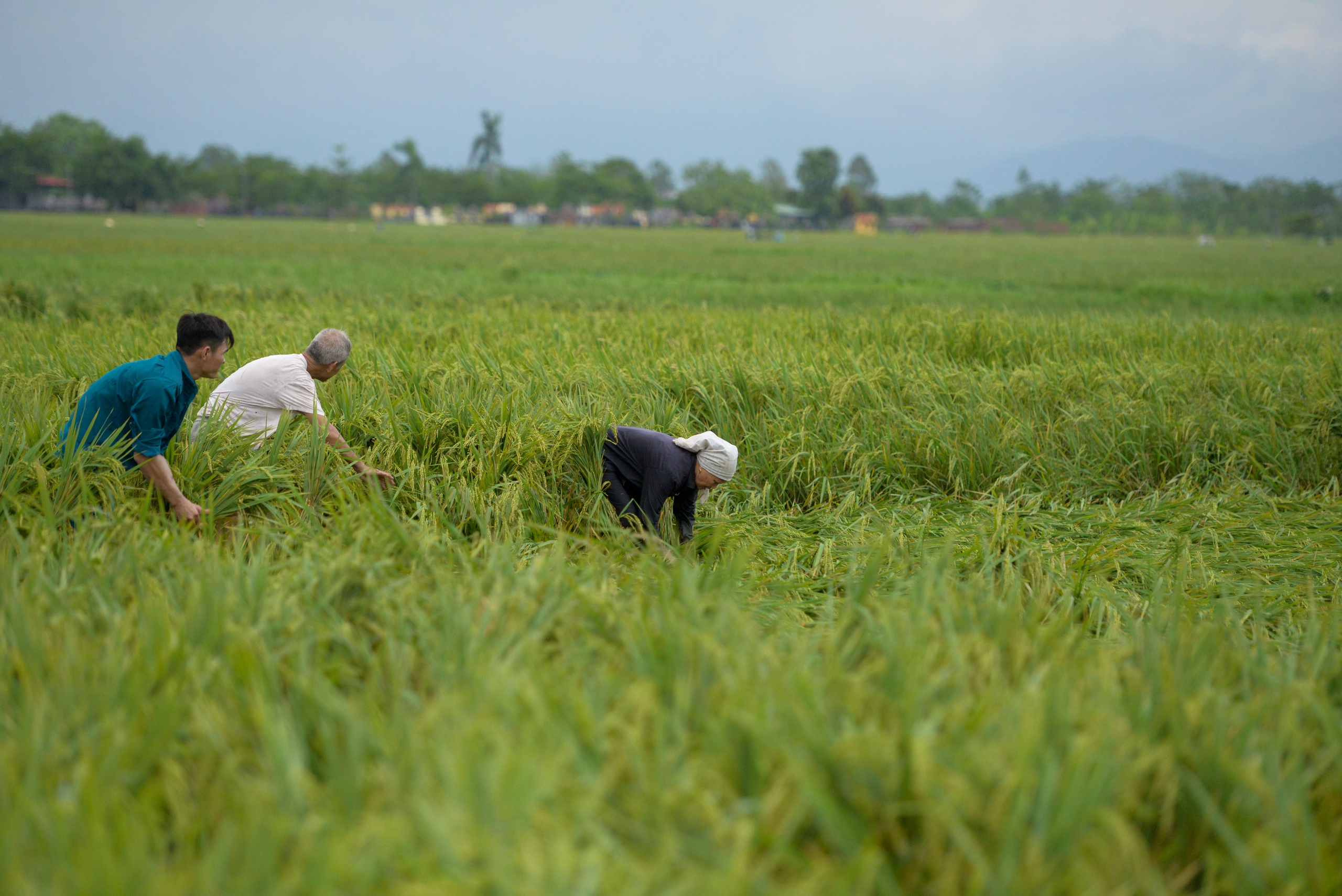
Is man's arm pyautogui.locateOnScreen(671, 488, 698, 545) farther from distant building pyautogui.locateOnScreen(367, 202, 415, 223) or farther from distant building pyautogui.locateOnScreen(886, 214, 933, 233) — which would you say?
distant building pyautogui.locateOnScreen(367, 202, 415, 223)

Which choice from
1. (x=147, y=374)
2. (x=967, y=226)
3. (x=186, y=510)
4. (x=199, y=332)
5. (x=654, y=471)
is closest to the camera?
(x=186, y=510)

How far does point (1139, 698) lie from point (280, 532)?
331 centimetres

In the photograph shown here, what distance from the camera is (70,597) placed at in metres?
2.67

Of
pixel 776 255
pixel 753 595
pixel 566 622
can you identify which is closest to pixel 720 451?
pixel 753 595

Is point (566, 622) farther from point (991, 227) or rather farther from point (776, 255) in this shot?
point (991, 227)

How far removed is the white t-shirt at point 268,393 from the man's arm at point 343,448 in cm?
7

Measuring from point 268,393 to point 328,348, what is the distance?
395mm

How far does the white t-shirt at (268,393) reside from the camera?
15.6ft

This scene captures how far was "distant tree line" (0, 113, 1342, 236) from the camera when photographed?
86.2 m

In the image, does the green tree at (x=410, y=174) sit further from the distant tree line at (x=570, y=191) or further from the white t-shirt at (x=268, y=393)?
the white t-shirt at (x=268, y=393)

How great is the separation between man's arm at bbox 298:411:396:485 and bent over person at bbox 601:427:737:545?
116cm

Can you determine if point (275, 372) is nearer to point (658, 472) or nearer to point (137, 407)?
point (137, 407)

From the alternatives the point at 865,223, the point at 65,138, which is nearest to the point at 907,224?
the point at 865,223

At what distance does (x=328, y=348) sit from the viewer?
15.8 ft
